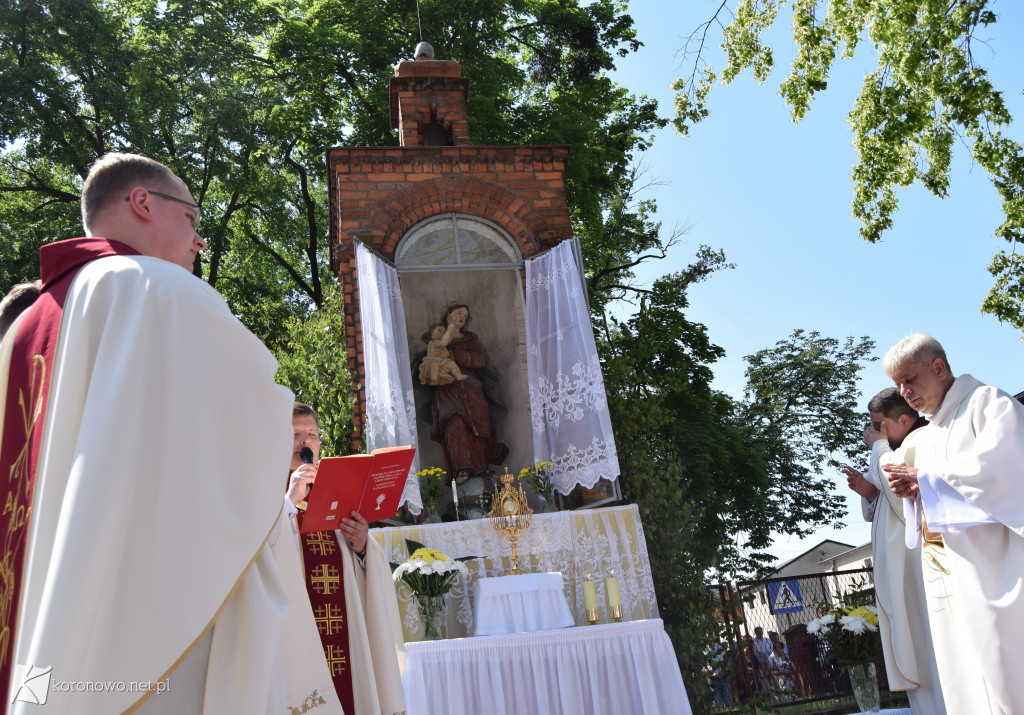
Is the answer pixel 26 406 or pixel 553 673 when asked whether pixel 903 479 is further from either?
pixel 26 406

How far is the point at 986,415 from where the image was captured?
416cm

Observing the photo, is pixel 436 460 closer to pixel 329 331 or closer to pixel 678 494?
pixel 329 331

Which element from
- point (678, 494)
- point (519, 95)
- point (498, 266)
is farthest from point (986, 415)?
point (519, 95)

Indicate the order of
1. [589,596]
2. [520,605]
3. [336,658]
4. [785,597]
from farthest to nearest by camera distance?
[785,597]
[589,596]
[520,605]
[336,658]

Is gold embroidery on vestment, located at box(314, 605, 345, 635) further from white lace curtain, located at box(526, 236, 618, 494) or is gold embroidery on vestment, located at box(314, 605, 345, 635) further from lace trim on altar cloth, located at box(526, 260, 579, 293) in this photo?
lace trim on altar cloth, located at box(526, 260, 579, 293)

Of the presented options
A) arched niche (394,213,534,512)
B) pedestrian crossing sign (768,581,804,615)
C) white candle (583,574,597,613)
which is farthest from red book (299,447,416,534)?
pedestrian crossing sign (768,581,804,615)

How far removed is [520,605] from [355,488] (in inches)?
112

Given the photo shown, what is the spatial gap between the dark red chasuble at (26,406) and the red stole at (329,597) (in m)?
1.43

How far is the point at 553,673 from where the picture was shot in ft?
17.0

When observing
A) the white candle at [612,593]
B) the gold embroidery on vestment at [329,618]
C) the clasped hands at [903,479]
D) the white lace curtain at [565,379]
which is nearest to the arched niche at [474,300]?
the white lace curtain at [565,379]

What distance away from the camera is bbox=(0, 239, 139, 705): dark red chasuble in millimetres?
1980

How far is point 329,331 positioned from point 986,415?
5458 millimetres

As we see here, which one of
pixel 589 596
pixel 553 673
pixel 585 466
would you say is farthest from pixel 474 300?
pixel 553 673

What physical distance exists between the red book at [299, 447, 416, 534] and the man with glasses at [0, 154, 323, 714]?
1.03 m
